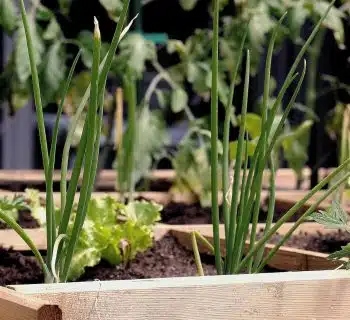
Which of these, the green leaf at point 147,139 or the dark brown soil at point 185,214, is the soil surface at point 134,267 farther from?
the green leaf at point 147,139

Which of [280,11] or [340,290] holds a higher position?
[280,11]

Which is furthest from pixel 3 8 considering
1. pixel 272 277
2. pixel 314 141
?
pixel 272 277

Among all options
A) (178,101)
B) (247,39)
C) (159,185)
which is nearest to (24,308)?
(178,101)

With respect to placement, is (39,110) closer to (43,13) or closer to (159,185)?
(43,13)

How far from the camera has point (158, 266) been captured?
216cm

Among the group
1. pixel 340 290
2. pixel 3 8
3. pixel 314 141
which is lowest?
pixel 314 141

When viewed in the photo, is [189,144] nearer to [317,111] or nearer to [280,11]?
[280,11]

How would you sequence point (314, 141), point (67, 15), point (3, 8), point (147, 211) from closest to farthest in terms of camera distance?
point (147, 211) < point (3, 8) < point (67, 15) < point (314, 141)

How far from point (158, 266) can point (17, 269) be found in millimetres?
326

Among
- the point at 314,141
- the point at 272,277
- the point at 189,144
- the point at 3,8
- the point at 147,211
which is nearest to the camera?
the point at 272,277

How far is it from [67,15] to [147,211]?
5.28 ft

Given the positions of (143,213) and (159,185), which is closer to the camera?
(143,213)

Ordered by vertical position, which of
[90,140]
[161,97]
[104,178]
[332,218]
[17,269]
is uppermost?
[90,140]

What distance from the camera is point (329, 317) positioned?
1.54 meters
